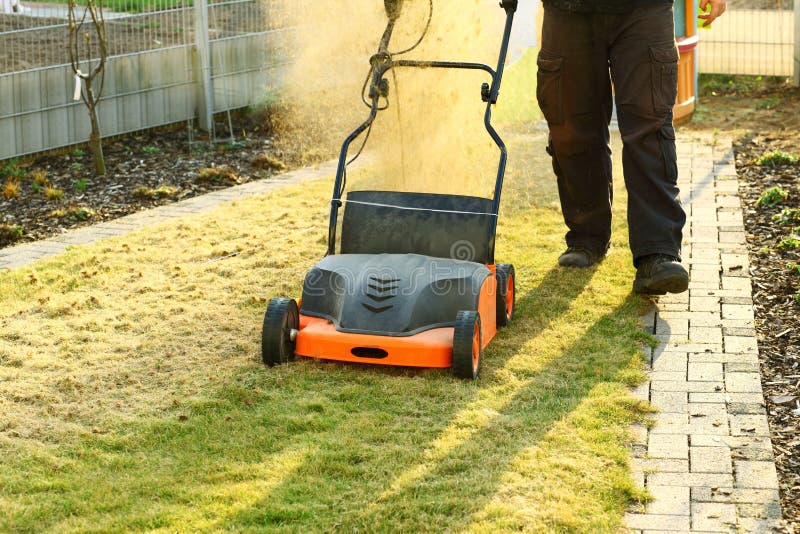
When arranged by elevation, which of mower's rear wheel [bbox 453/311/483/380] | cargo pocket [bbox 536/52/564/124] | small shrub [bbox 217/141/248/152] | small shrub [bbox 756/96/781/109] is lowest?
mower's rear wheel [bbox 453/311/483/380]

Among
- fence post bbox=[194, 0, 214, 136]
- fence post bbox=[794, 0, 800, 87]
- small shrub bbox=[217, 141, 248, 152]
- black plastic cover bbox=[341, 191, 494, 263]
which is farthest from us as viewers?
fence post bbox=[794, 0, 800, 87]

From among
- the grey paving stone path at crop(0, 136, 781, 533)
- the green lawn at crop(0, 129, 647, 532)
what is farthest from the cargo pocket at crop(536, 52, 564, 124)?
the grey paving stone path at crop(0, 136, 781, 533)

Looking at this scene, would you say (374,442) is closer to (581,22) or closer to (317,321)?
(317,321)

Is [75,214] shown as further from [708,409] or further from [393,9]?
[708,409]

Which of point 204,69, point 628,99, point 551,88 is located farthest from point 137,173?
point 628,99

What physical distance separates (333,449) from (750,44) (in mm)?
8465

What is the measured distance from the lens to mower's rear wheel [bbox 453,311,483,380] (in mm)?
4066

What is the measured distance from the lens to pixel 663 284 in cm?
488

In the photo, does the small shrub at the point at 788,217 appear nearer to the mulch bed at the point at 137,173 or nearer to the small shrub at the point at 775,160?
the small shrub at the point at 775,160

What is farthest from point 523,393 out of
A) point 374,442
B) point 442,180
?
point 442,180

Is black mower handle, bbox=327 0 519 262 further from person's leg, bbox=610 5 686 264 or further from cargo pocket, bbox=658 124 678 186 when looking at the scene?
cargo pocket, bbox=658 124 678 186

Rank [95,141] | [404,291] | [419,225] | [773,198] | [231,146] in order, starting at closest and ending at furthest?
1. [404,291]
2. [419,225]
3. [773,198]
4. [95,141]
5. [231,146]

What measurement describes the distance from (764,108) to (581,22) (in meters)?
5.48

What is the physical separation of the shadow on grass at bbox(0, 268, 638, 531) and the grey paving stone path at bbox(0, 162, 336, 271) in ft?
8.12
